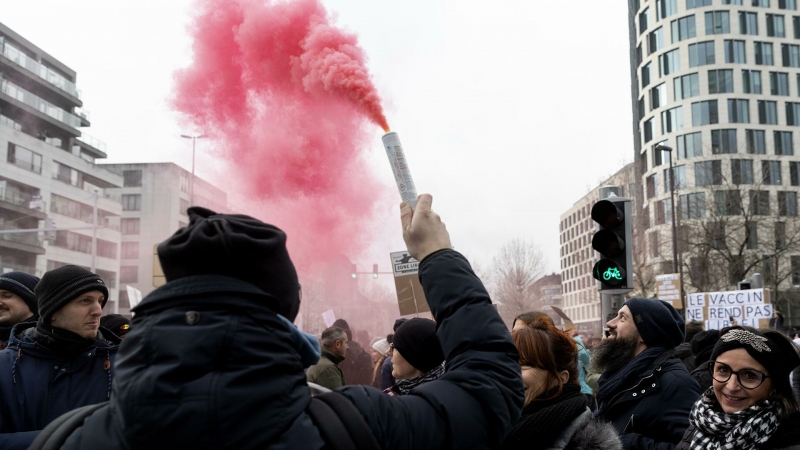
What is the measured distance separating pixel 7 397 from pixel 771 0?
79960 mm

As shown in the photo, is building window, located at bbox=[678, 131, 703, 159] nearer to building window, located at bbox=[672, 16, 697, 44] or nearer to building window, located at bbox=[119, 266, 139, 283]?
building window, located at bbox=[672, 16, 697, 44]

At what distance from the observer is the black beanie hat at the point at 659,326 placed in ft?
15.4

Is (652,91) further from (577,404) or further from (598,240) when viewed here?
(577,404)

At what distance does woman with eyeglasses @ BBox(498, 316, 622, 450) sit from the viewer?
10.3 feet

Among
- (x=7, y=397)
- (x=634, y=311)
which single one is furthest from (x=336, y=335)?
(x=7, y=397)

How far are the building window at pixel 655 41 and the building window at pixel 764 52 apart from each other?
8688 mm

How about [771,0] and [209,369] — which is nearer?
[209,369]

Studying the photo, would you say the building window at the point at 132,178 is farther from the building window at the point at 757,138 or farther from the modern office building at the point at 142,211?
the building window at the point at 757,138

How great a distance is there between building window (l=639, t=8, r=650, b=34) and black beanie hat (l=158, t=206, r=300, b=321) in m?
78.6

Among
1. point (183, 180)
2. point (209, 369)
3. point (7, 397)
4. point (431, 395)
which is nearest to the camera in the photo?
point (209, 369)

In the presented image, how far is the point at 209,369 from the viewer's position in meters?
1.45

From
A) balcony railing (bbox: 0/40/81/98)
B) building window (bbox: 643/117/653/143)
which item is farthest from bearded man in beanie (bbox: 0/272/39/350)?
building window (bbox: 643/117/653/143)

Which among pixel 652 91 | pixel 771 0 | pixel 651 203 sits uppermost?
pixel 771 0

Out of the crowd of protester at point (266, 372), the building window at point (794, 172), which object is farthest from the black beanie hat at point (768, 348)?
the building window at point (794, 172)
